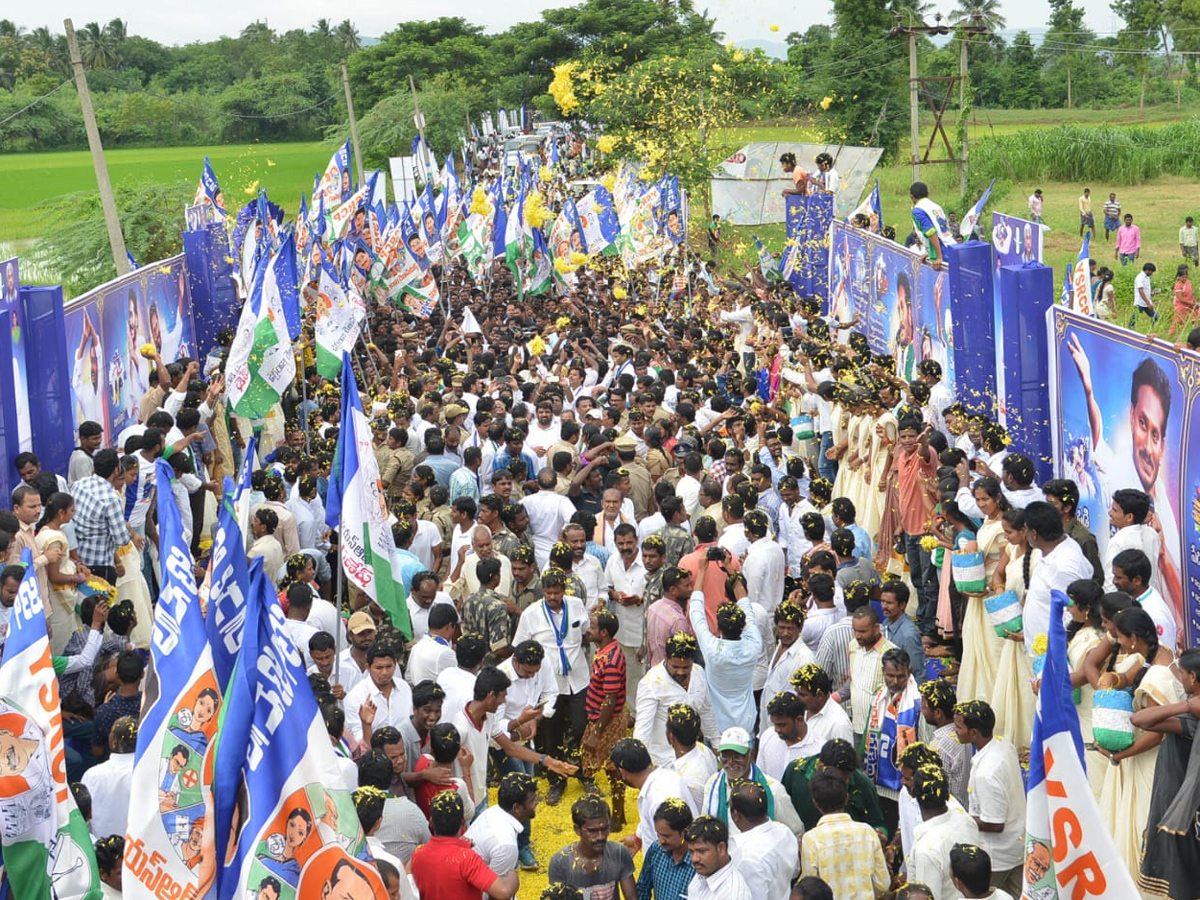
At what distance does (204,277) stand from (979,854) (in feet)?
43.6

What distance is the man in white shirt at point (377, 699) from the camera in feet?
21.6

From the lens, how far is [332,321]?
Result: 12.1 m

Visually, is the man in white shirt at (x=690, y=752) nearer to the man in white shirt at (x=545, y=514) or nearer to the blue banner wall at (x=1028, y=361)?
the man in white shirt at (x=545, y=514)

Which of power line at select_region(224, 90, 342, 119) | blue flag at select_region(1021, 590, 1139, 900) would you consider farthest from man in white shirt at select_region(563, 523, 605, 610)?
power line at select_region(224, 90, 342, 119)

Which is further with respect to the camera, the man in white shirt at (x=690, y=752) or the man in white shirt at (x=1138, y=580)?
the man in white shirt at (x=1138, y=580)

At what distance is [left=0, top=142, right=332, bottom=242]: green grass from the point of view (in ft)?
192

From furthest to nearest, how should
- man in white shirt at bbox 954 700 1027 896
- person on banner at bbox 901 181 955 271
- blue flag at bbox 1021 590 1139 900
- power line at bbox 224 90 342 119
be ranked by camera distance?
power line at bbox 224 90 342 119
person on banner at bbox 901 181 955 271
man in white shirt at bbox 954 700 1027 896
blue flag at bbox 1021 590 1139 900

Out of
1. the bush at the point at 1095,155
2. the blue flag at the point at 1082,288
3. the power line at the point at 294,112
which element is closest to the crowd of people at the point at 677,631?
the blue flag at the point at 1082,288

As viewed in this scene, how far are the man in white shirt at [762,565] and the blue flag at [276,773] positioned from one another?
389cm

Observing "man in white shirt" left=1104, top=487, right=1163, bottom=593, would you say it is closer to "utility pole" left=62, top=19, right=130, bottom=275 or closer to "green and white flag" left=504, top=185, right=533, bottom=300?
"utility pole" left=62, top=19, right=130, bottom=275

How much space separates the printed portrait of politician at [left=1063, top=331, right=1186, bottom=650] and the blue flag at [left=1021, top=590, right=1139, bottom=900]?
3.38 m

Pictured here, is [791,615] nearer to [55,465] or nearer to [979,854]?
[979,854]

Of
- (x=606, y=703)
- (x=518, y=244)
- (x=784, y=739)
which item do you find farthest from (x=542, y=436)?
(x=518, y=244)

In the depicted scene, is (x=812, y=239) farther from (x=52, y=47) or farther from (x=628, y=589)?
(x=52, y=47)
